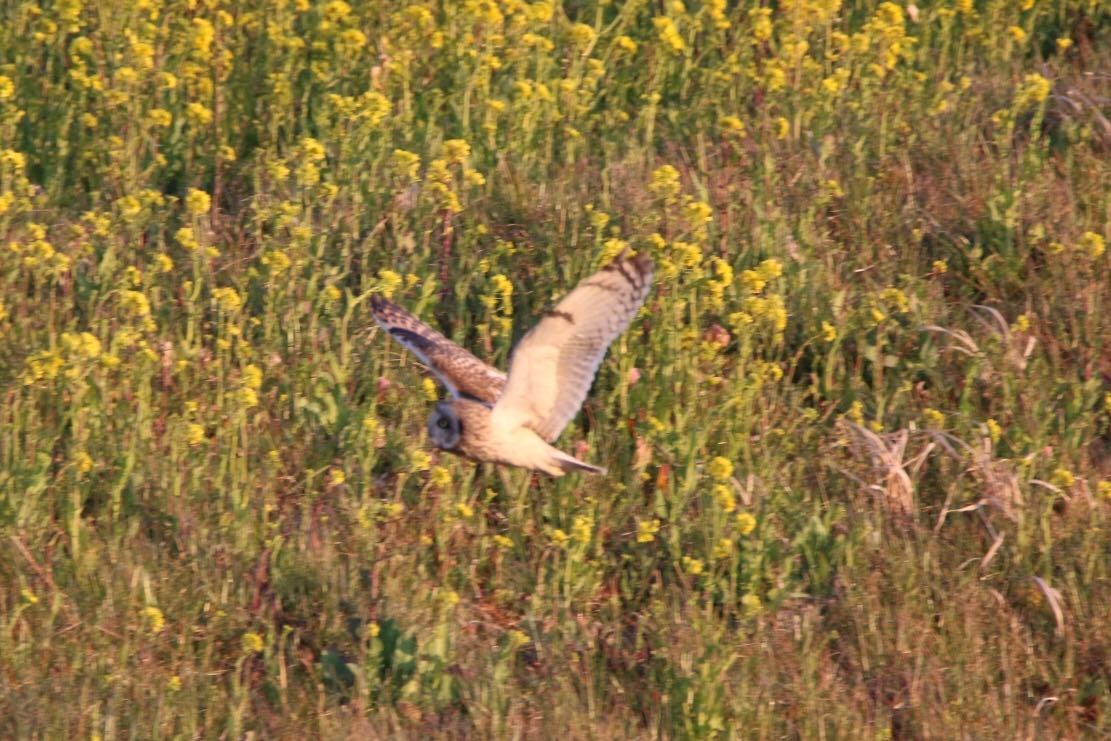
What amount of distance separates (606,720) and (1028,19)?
389 cm

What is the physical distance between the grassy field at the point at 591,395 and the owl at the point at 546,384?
0.53ft

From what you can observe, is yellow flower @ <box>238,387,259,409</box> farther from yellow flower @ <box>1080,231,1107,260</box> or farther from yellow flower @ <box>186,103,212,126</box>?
yellow flower @ <box>1080,231,1107,260</box>

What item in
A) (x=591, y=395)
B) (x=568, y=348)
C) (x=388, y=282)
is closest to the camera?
(x=568, y=348)

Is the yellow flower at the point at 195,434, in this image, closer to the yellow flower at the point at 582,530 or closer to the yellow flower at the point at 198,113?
the yellow flower at the point at 582,530

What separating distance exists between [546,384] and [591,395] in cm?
64

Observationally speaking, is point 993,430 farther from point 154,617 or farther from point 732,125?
point 154,617

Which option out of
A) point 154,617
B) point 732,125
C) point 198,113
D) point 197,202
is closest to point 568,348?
point 154,617

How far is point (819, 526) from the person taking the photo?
213 inches

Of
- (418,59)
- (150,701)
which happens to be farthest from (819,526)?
(418,59)

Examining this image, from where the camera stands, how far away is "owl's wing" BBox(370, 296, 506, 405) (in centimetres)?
544

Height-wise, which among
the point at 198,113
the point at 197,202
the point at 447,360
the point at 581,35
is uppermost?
→ the point at 581,35

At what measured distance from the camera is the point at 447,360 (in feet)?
17.9

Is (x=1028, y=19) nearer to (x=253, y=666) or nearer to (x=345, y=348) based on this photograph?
(x=345, y=348)

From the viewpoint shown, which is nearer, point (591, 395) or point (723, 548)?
point (723, 548)
